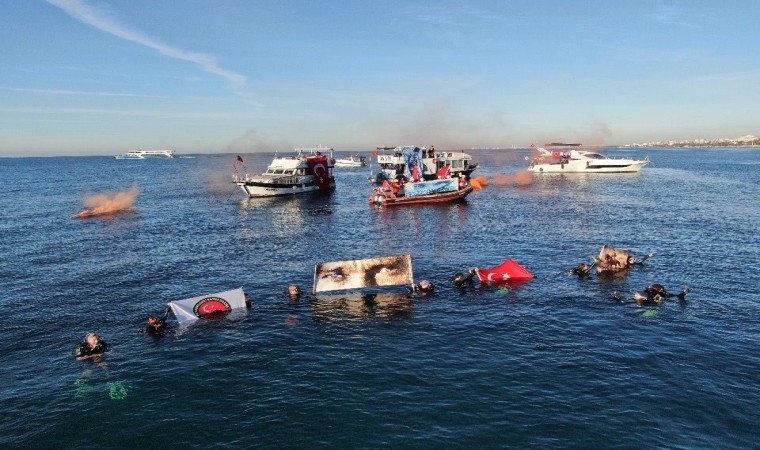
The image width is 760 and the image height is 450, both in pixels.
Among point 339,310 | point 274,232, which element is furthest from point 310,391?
point 274,232

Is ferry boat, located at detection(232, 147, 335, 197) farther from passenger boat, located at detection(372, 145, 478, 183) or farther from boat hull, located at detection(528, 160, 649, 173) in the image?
boat hull, located at detection(528, 160, 649, 173)

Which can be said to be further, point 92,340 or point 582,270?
point 582,270

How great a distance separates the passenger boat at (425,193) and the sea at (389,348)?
2808cm

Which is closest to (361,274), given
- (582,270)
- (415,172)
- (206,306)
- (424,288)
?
(424,288)

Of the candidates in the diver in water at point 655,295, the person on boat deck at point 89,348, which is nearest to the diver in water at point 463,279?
the diver in water at point 655,295

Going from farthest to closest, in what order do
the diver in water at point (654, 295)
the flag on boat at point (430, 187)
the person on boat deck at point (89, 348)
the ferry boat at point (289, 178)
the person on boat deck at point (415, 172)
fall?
the ferry boat at point (289, 178), the person on boat deck at point (415, 172), the flag on boat at point (430, 187), the diver in water at point (654, 295), the person on boat deck at point (89, 348)

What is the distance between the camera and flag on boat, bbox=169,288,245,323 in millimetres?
36844

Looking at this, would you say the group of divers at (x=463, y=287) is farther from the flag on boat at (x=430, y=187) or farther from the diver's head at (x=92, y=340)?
the flag on boat at (x=430, y=187)

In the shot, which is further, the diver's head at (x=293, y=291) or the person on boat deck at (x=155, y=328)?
the diver's head at (x=293, y=291)

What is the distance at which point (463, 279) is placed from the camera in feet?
145

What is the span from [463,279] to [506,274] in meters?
4.50

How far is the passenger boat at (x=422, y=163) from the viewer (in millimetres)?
102625

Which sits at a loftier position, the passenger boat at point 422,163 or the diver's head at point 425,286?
the passenger boat at point 422,163

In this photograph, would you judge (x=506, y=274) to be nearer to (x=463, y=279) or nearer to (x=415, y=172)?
(x=463, y=279)
